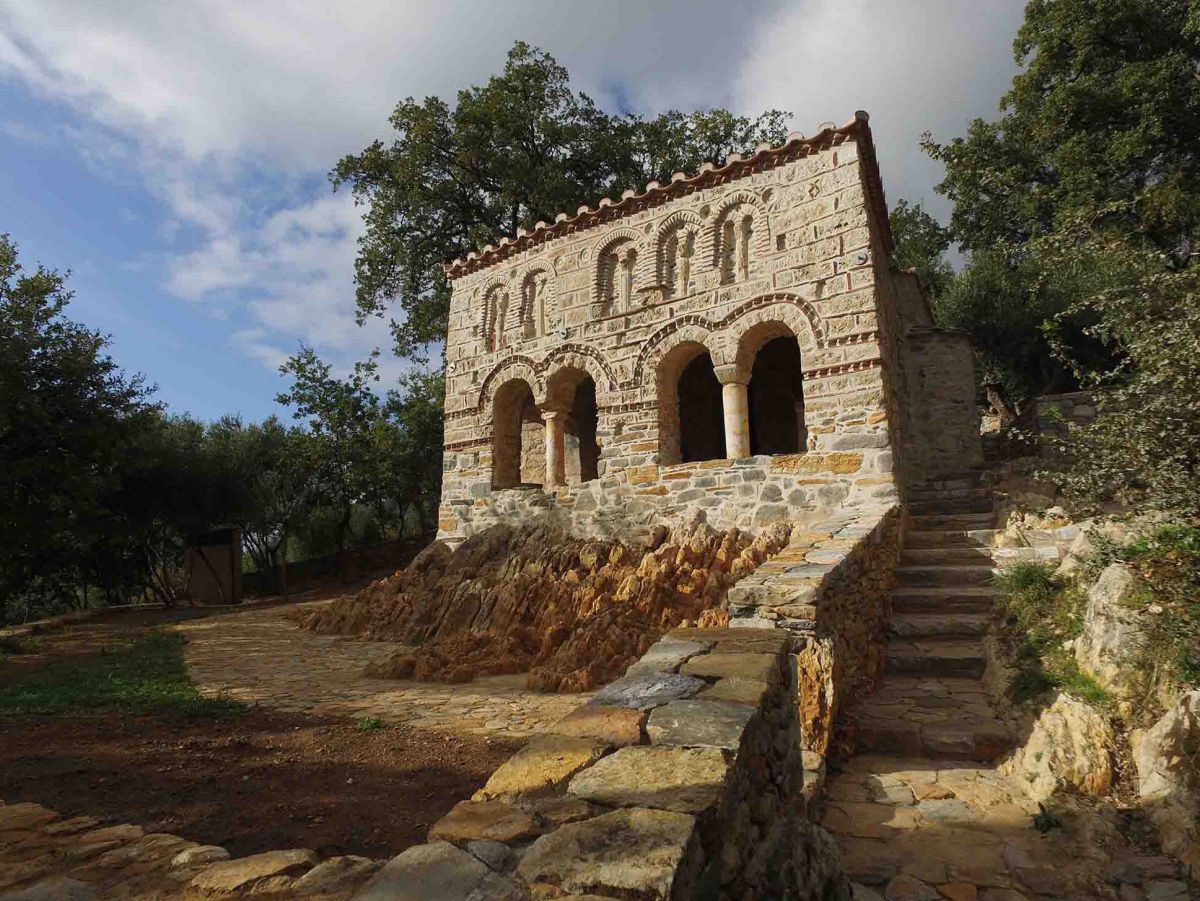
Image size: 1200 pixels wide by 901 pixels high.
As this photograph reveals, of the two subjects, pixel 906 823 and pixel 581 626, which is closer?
pixel 906 823

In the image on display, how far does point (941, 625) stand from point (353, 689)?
555 cm

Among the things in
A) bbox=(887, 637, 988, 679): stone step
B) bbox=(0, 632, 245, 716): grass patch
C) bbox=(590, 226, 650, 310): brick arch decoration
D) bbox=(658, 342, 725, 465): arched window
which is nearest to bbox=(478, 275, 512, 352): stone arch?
bbox=(590, 226, 650, 310): brick arch decoration

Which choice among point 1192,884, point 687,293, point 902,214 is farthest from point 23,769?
point 902,214

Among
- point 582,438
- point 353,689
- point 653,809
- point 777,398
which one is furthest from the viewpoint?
point 582,438

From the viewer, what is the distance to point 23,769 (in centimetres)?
407

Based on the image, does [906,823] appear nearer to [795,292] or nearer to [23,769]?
[23,769]

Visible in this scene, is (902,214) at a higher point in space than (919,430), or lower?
higher

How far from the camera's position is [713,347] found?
9.43 meters

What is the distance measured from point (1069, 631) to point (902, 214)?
23.0 metres

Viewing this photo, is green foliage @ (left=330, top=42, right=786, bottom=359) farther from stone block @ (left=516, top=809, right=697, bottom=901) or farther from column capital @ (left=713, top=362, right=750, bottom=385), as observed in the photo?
stone block @ (left=516, top=809, right=697, bottom=901)

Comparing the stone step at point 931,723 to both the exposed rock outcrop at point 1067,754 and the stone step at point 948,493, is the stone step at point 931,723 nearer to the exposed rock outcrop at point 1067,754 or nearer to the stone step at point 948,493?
the exposed rock outcrop at point 1067,754

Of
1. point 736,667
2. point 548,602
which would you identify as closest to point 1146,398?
point 736,667

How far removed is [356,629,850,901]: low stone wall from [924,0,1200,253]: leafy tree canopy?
15.9m

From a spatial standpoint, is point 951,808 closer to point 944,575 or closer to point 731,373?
point 944,575
